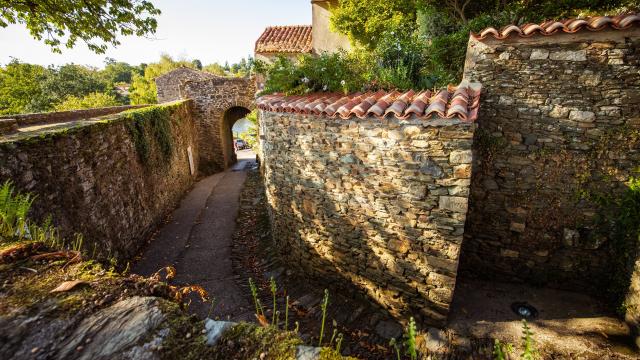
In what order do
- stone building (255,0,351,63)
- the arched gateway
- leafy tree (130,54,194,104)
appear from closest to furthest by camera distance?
stone building (255,0,351,63)
the arched gateway
leafy tree (130,54,194,104)

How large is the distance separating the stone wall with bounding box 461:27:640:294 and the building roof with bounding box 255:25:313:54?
10.3 metres

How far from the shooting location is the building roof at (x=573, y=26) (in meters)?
3.47

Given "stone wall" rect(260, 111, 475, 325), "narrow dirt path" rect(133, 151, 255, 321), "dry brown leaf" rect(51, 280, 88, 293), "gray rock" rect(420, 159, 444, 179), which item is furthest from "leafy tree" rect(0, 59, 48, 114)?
"gray rock" rect(420, 159, 444, 179)

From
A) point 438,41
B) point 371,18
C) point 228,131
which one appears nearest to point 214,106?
point 228,131

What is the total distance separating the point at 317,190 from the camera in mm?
4988

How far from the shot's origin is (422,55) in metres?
6.00

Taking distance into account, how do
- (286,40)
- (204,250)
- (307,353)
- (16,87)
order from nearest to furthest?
(307,353) → (204,250) → (286,40) → (16,87)

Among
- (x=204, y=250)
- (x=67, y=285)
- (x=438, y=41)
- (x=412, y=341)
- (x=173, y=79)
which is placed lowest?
(x=204, y=250)

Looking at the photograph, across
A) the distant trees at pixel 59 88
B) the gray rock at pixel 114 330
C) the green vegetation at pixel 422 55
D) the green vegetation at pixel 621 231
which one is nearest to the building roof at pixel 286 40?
the distant trees at pixel 59 88

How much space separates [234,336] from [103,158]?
6.18 m

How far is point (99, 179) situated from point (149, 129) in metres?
3.02

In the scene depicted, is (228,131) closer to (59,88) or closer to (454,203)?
(454,203)

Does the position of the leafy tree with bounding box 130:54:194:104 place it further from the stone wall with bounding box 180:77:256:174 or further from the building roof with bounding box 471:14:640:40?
the building roof with bounding box 471:14:640:40

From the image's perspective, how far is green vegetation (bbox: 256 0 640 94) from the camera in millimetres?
5336
